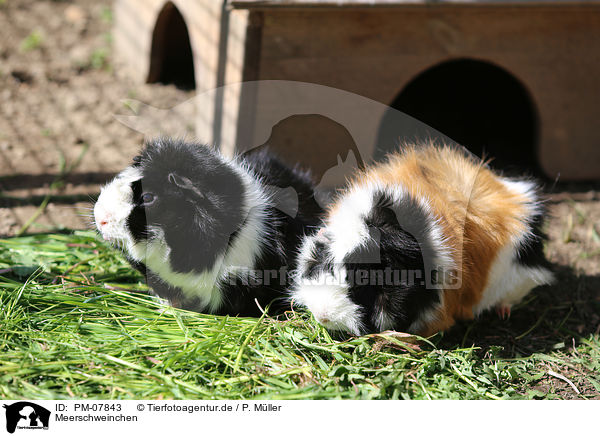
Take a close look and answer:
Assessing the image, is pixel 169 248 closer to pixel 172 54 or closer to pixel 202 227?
pixel 202 227

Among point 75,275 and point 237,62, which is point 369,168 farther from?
point 75,275

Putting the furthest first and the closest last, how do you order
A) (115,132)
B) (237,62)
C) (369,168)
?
(115,132)
(237,62)
(369,168)

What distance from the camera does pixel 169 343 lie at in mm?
1569

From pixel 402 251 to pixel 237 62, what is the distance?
39.0 inches

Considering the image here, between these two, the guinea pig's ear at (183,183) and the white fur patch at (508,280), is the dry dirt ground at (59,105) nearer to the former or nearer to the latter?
the guinea pig's ear at (183,183)

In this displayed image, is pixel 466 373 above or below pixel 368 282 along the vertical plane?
below

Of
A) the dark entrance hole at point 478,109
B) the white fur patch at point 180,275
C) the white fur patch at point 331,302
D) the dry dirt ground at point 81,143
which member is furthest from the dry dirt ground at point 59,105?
the dark entrance hole at point 478,109

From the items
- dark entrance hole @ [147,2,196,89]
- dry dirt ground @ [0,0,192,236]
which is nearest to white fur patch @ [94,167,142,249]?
dry dirt ground @ [0,0,192,236]

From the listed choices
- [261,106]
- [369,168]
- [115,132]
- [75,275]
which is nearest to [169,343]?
[75,275]

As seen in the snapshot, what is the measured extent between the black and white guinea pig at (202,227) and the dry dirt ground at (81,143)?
0.60 meters

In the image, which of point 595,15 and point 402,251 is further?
point 595,15

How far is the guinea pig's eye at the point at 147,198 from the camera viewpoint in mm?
1472

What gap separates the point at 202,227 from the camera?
1476 millimetres
